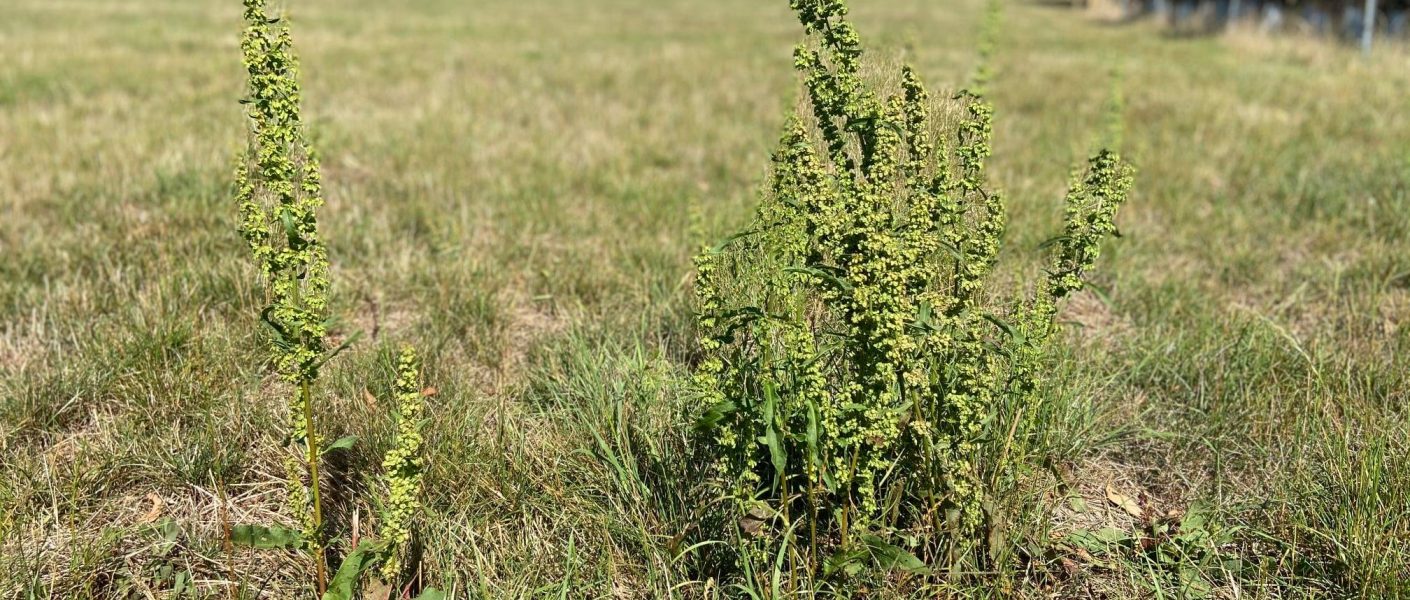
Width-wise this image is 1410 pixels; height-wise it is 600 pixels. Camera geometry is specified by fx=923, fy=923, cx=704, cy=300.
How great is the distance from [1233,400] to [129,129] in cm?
643

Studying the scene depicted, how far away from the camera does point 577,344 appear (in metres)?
3.10

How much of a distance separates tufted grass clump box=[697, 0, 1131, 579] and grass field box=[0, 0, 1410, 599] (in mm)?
198

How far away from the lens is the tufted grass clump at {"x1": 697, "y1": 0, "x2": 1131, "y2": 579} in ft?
6.12

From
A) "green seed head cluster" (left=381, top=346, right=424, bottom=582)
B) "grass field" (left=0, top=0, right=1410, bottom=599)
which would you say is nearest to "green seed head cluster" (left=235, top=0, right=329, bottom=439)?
"green seed head cluster" (left=381, top=346, right=424, bottom=582)

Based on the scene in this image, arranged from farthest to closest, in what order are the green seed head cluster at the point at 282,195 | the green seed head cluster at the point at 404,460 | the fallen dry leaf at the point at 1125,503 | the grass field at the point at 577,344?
the fallen dry leaf at the point at 1125,503, the grass field at the point at 577,344, the green seed head cluster at the point at 404,460, the green seed head cluster at the point at 282,195

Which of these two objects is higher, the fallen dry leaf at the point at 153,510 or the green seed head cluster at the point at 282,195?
the green seed head cluster at the point at 282,195

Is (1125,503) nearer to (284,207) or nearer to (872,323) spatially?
(872,323)

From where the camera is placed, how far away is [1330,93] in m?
8.48

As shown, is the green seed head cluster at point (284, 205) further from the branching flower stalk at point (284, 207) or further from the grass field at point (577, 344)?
the grass field at point (577, 344)

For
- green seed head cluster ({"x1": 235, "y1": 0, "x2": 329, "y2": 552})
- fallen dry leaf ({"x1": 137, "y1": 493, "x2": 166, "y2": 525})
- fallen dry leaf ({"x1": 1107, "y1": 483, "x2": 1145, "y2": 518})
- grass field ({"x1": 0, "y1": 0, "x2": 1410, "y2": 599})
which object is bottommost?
fallen dry leaf ({"x1": 1107, "y1": 483, "x2": 1145, "y2": 518})

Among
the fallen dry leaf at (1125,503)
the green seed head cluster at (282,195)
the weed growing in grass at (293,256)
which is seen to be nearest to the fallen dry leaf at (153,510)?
the weed growing in grass at (293,256)

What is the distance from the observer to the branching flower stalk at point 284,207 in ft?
5.74

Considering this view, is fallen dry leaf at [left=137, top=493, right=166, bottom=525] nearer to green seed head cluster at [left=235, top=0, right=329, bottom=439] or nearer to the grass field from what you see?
the grass field

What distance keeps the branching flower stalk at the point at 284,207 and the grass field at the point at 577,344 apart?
449 millimetres
